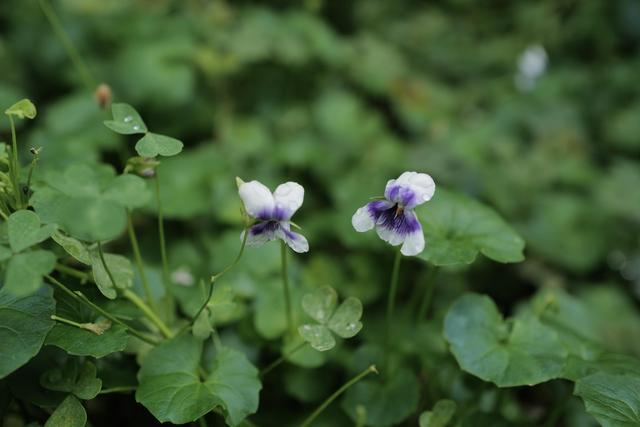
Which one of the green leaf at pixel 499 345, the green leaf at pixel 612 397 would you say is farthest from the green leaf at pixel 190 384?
the green leaf at pixel 612 397

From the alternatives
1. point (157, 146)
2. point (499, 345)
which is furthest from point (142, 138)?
point (499, 345)

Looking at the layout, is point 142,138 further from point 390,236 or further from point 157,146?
point 390,236

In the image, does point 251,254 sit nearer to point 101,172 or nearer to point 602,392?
point 101,172

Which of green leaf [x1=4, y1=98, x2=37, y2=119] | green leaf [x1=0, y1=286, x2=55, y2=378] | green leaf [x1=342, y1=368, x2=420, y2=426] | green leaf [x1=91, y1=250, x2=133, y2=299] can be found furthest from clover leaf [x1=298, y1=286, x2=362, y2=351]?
green leaf [x1=4, y1=98, x2=37, y2=119]

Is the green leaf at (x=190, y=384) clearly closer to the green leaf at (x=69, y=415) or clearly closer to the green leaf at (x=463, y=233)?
the green leaf at (x=69, y=415)

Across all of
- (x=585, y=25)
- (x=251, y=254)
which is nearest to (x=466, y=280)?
(x=251, y=254)

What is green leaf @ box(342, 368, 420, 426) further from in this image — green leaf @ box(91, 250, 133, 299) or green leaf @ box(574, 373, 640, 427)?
green leaf @ box(91, 250, 133, 299)
